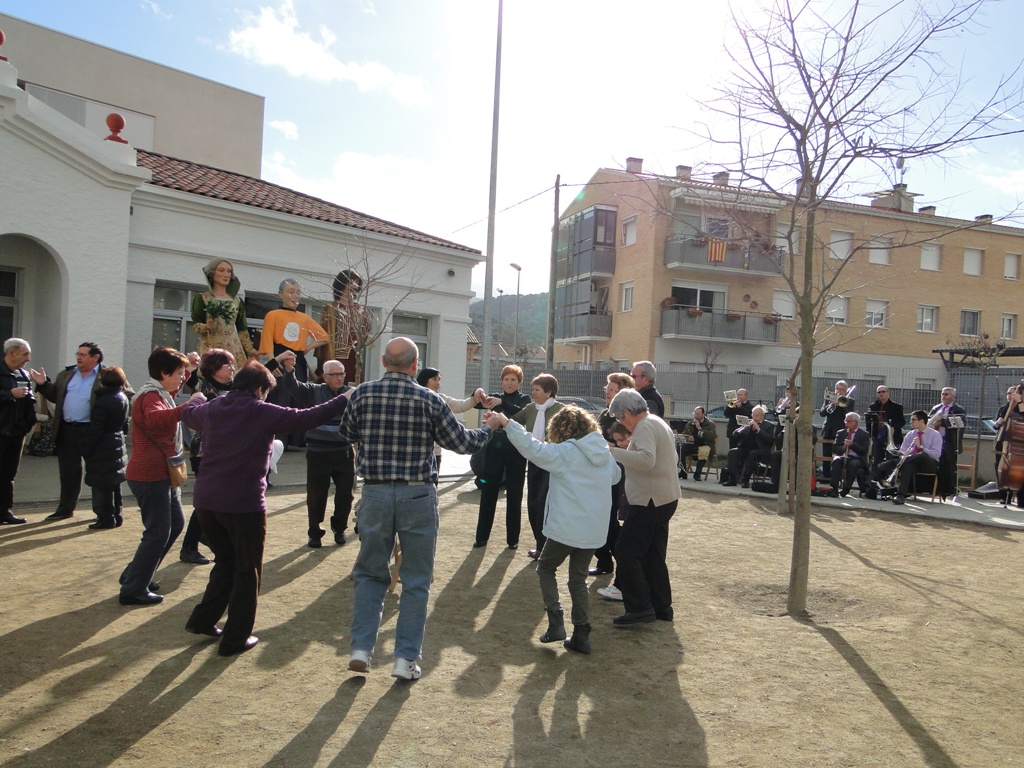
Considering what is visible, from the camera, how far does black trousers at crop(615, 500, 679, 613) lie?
18.9 ft

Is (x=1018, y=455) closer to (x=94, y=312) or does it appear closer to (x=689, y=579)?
(x=689, y=579)

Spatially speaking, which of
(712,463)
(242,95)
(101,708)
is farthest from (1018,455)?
(242,95)

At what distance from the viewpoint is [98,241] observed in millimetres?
13203

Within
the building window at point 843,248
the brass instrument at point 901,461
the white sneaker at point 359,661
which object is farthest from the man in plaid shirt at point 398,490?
the brass instrument at point 901,461

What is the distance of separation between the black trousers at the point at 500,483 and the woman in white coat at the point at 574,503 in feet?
8.34

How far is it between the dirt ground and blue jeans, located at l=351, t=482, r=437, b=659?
0.28 meters

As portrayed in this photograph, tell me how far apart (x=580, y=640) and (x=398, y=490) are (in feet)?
5.47

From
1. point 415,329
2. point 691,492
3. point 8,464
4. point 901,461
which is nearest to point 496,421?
point 8,464

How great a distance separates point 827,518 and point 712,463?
4944 mm

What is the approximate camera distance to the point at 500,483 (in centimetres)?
788

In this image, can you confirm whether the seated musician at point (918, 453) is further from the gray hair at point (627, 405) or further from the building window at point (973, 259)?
the building window at point (973, 259)

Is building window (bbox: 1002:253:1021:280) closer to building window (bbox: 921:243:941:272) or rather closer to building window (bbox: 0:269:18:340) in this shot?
building window (bbox: 921:243:941:272)

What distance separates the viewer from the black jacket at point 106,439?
23.3 ft

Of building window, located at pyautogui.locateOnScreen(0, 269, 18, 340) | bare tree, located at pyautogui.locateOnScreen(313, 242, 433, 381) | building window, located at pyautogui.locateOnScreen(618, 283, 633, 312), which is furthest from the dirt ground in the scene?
building window, located at pyautogui.locateOnScreen(618, 283, 633, 312)
